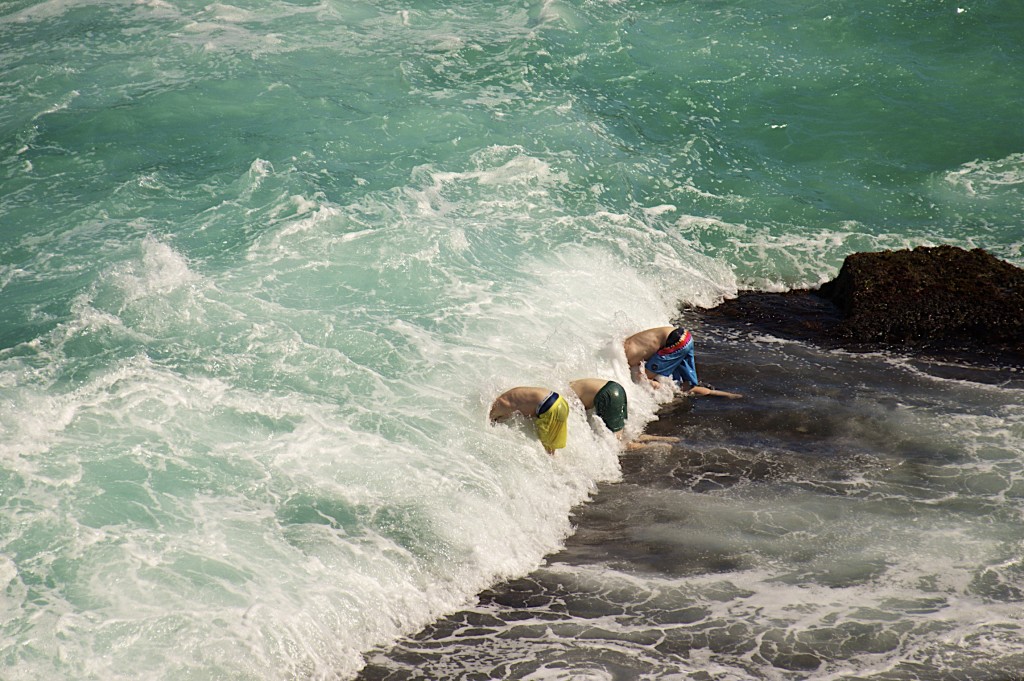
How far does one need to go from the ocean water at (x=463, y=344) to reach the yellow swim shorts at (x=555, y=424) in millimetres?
236

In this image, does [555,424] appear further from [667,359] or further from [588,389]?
[667,359]

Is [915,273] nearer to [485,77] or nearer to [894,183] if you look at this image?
[894,183]

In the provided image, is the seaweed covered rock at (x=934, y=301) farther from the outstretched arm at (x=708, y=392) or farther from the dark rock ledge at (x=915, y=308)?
the outstretched arm at (x=708, y=392)

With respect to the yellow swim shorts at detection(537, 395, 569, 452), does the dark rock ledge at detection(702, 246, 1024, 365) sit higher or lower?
higher

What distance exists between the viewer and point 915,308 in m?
11.8

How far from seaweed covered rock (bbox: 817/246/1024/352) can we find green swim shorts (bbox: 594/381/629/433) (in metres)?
3.62

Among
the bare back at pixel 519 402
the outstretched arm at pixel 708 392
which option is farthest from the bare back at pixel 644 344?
the bare back at pixel 519 402

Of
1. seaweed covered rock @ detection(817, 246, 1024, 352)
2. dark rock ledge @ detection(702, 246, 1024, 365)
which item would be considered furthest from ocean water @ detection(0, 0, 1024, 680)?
seaweed covered rock @ detection(817, 246, 1024, 352)

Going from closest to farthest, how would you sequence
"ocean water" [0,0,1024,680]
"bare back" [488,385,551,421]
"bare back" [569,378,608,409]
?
"ocean water" [0,0,1024,680] → "bare back" [488,385,551,421] → "bare back" [569,378,608,409]

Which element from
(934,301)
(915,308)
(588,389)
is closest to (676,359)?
(588,389)

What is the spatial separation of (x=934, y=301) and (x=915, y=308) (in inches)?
11.5

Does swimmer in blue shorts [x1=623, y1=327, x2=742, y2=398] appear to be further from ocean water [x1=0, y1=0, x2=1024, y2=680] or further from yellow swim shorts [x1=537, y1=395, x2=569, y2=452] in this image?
yellow swim shorts [x1=537, y1=395, x2=569, y2=452]

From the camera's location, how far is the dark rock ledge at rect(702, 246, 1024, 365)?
11.6m

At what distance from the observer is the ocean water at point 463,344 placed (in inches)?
285
